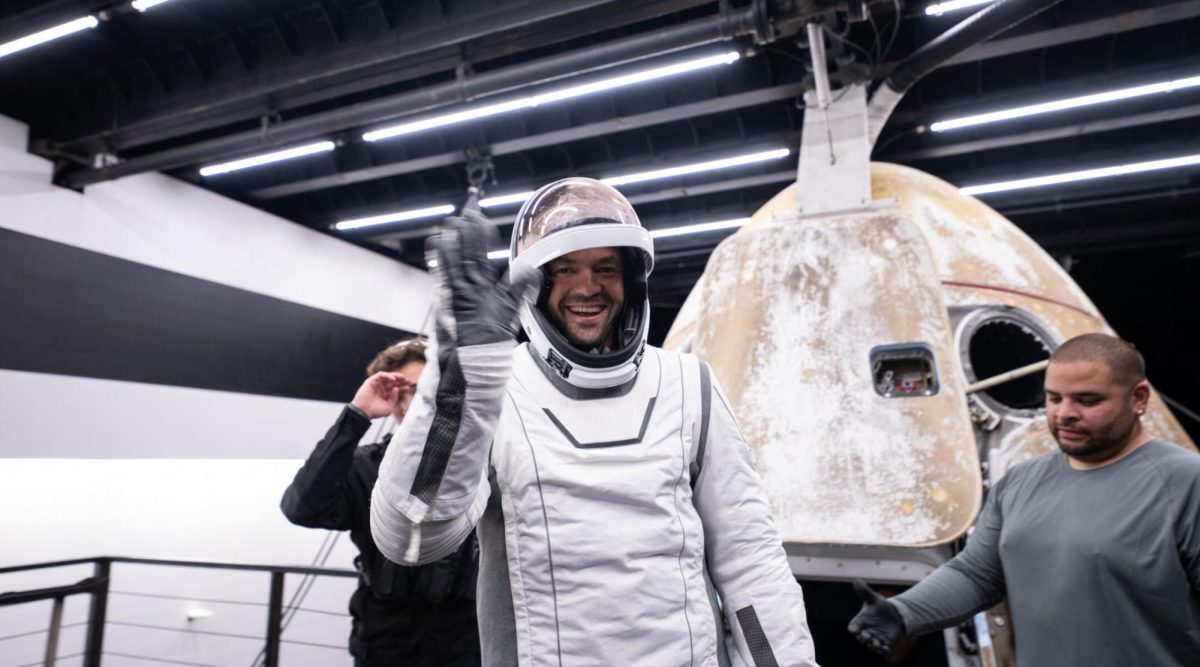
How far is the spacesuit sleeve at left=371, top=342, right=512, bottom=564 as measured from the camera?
961mm

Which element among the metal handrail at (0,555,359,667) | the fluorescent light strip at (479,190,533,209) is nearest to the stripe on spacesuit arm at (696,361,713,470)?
the metal handrail at (0,555,359,667)

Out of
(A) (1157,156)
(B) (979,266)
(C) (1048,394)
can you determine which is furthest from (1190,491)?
(A) (1157,156)

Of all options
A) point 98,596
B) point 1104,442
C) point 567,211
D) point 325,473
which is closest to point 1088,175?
point 1104,442

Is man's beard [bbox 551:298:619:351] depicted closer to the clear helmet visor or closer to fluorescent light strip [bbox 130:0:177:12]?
the clear helmet visor

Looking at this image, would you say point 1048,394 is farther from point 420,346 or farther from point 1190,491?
point 420,346

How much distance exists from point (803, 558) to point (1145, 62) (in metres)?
5.80

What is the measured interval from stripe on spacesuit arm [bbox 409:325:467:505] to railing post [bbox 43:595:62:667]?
12.2ft

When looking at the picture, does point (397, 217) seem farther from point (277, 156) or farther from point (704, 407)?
point (704, 407)

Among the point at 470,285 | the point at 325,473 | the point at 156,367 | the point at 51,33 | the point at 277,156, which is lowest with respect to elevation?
the point at 325,473

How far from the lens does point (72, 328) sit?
21.4ft

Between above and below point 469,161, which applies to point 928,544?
below

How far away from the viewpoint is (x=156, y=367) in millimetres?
7230

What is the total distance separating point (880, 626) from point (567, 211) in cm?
152

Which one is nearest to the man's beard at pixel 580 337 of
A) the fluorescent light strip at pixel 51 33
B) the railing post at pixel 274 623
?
the railing post at pixel 274 623
